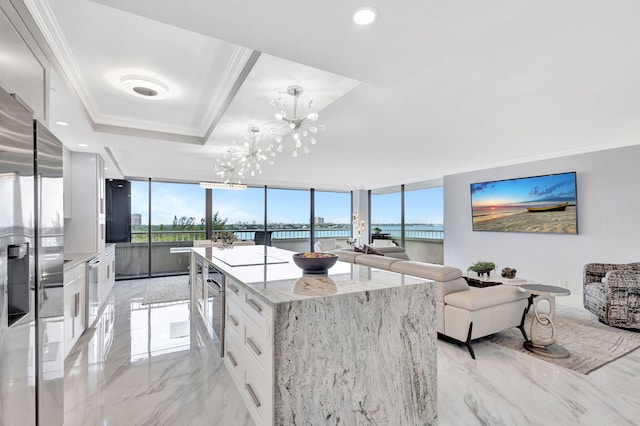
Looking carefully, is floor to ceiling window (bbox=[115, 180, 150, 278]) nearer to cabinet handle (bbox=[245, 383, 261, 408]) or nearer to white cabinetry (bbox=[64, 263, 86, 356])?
white cabinetry (bbox=[64, 263, 86, 356])

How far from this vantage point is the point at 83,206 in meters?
4.18

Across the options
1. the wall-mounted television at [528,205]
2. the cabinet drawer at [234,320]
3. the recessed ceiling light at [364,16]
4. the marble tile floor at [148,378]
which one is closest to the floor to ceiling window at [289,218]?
the wall-mounted television at [528,205]

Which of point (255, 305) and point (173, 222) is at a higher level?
point (173, 222)

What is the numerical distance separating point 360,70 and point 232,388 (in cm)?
250

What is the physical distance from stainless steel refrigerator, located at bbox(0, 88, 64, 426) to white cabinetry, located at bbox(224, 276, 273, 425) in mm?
968

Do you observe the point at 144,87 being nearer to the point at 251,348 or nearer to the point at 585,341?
the point at 251,348

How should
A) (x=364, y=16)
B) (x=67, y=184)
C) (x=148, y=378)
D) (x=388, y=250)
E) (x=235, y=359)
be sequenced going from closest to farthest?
(x=364, y=16) < (x=235, y=359) < (x=148, y=378) < (x=67, y=184) < (x=388, y=250)

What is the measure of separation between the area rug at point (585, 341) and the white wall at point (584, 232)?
37.4 inches

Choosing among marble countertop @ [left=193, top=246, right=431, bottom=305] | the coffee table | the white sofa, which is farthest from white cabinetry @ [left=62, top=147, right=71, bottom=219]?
the coffee table

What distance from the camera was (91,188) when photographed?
167 inches

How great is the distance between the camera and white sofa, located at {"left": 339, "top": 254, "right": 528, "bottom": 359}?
9.07 feet

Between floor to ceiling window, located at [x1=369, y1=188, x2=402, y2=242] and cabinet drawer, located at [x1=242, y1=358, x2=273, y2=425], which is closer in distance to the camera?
cabinet drawer, located at [x1=242, y1=358, x2=273, y2=425]

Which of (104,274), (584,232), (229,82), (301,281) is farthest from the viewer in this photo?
(104,274)

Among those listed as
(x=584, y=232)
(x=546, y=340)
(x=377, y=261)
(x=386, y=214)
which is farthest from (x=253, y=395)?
(x=386, y=214)
